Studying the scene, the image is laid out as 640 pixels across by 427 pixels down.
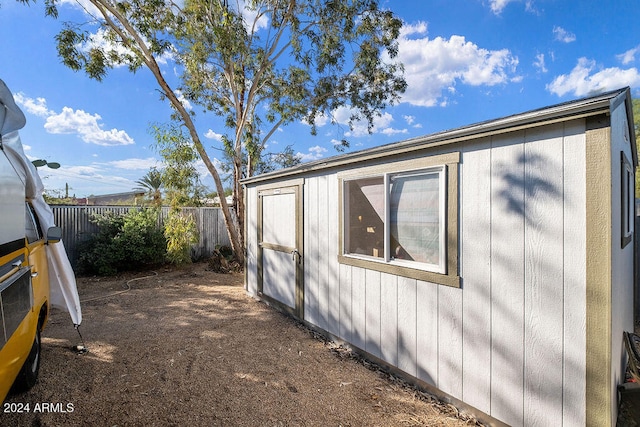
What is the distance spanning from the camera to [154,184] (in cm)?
1098

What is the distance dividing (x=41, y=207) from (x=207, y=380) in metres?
2.63

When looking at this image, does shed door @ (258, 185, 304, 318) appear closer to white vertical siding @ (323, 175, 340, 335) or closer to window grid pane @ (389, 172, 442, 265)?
white vertical siding @ (323, 175, 340, 335)

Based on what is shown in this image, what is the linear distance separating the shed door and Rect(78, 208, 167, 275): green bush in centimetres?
459

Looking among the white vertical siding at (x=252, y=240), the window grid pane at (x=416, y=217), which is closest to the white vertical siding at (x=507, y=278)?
the window grid pane at (x=416, y=217)

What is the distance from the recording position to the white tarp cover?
2.39 metres

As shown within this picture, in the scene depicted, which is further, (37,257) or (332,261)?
(332,261)

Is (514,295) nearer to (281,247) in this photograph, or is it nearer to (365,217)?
(365,217)

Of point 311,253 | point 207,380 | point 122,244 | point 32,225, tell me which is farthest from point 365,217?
point 122,244

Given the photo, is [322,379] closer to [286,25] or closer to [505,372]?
[505,372]

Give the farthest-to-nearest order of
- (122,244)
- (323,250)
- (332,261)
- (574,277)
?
1. (122,244)
2. (323,250)
3. (332,261)
4. (574,277)

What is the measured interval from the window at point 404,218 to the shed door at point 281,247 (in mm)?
1162

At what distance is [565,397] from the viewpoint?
1938 millimetres

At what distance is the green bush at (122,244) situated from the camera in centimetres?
797

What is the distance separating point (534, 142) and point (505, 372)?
5.66ft
